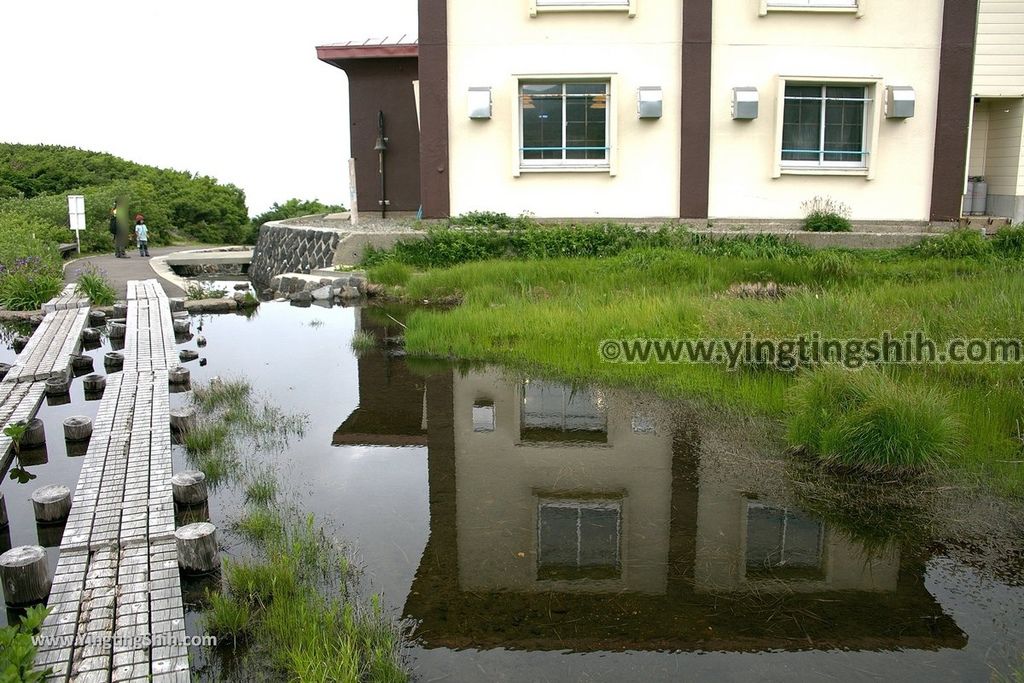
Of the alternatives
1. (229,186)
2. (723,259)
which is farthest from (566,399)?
(229,186)

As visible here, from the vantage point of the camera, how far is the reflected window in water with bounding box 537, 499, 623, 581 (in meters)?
4.75

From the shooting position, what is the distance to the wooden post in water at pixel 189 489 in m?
5.41

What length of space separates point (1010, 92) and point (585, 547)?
17245 millimetres

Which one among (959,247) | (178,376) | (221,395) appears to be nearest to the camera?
(221,395)

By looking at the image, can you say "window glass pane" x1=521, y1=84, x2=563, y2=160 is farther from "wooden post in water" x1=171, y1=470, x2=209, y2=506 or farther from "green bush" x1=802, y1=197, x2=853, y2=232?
"wooden post in water" x1=171, y1=470, x2=209, y2=506

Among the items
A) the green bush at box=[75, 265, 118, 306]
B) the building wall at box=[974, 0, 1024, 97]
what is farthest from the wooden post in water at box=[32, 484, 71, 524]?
the building wall at box=[974, 0, 1024, 97]

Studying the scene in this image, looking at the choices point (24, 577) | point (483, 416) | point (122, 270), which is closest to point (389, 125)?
point (122, 270)

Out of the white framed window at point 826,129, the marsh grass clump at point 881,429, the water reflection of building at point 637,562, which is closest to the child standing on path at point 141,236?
the white framed window at point 826,129

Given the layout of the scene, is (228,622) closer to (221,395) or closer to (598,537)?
(598,537)

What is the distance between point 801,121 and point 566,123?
15.5ft

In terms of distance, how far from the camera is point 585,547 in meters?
5.02

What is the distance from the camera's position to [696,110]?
16891 mm

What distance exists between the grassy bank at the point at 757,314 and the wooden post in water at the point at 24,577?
505cm

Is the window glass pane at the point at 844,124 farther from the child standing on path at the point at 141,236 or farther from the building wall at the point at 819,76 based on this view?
the child standing on path at the point at 141,236
